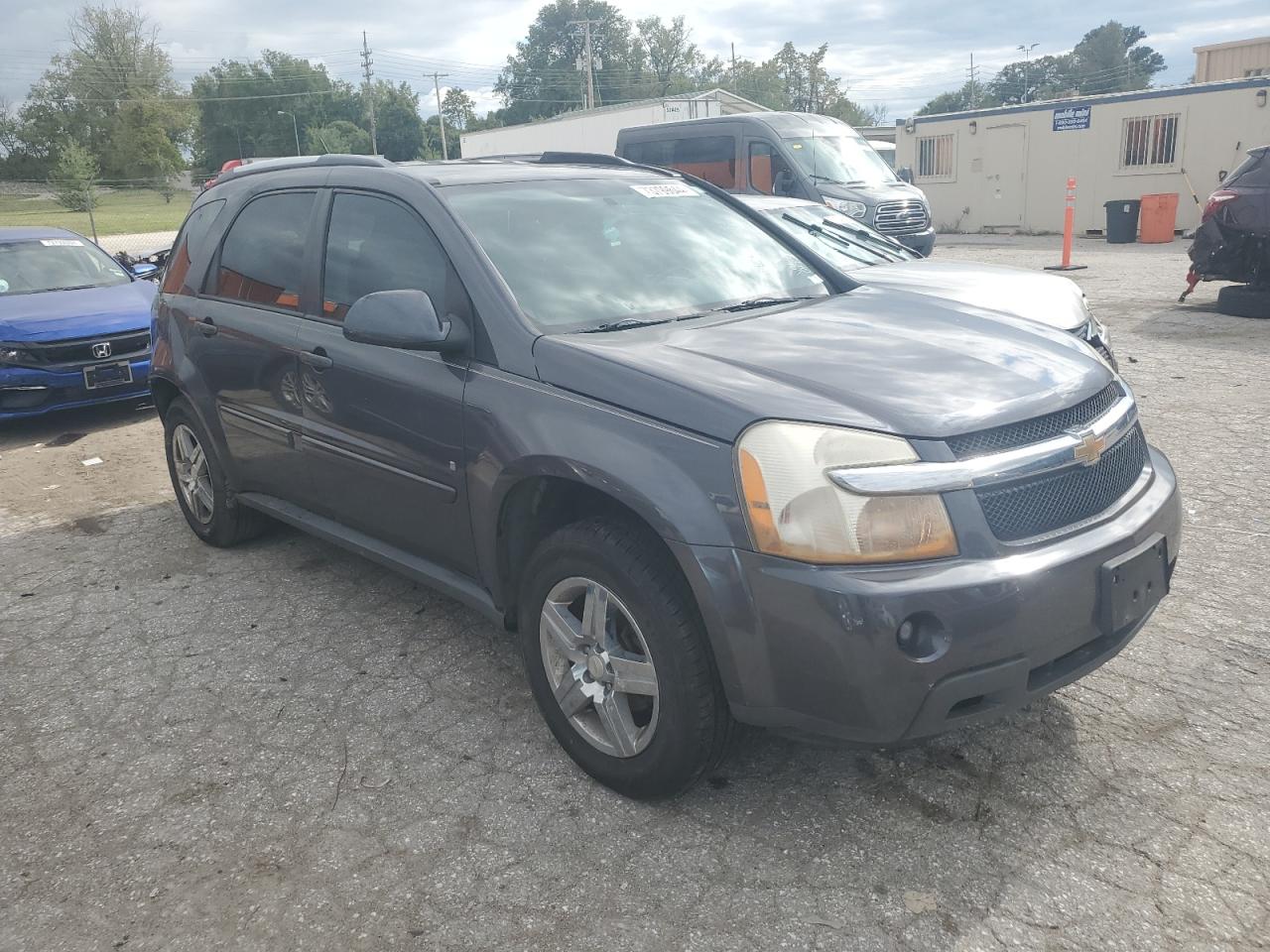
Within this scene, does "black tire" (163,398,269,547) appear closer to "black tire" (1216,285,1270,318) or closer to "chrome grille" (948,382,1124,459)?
"chrome grille" (948,382,1124,459)

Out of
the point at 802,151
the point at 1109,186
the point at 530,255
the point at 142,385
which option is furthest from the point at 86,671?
the point at 1109,186

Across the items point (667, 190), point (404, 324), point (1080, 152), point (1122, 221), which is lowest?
point (1122, 221)

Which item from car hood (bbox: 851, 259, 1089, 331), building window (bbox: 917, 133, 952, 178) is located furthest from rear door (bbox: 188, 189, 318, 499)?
building window (bbox: 917, 133, 952, 178)

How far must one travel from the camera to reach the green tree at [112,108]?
6159cm

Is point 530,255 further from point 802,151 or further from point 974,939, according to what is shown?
point 802,151

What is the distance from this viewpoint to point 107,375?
801cm

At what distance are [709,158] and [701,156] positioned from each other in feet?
0.46

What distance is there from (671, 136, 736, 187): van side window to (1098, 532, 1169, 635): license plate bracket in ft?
40.6

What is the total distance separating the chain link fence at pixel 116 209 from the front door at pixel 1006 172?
69.2 ft

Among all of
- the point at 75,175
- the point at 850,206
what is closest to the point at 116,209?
the point at 75,175

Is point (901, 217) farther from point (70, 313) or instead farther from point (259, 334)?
point (259, 334)

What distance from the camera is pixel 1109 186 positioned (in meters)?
21.8

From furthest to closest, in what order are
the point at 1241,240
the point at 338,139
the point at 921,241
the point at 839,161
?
the point at 338,139 < the point at 839,161 < the point at 921,241 < the point at 1241,240

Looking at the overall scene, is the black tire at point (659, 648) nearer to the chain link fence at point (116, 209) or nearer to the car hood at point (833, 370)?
the car hood at point (833, 370)
